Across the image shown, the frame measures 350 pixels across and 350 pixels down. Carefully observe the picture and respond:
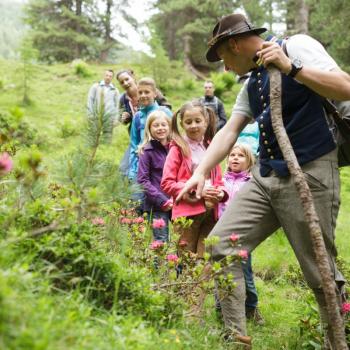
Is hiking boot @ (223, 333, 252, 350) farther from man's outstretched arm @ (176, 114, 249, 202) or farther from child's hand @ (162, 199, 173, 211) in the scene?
child's hand @ (162, 199, 173, 211)

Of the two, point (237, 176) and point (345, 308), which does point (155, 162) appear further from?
point (345, 308)

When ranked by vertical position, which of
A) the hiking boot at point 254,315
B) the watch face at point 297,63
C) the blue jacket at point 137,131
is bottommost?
the hiking boot at point 254,315

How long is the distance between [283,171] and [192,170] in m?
1.56

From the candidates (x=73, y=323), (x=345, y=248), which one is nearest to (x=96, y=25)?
(x=345, y=248)

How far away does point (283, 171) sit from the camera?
118 inches

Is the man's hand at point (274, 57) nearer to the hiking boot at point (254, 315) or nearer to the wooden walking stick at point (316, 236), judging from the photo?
the wooden walking stick at point (316, 236)

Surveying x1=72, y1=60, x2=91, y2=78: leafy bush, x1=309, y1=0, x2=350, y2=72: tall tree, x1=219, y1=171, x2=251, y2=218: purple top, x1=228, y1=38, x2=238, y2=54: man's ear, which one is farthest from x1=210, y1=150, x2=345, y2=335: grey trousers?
x1=72, y1=60, x2=91, y2=78: leafy bush

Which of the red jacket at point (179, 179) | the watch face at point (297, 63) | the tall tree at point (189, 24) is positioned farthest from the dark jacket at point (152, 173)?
the tall tree at point (189, 24)

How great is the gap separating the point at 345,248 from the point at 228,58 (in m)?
4.62

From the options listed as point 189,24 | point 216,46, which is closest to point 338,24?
point 189,24

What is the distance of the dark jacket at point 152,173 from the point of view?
4887 mm

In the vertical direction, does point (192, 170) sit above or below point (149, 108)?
below

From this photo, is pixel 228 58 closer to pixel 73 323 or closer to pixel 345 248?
pixel 73 323

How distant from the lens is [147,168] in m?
4.99
